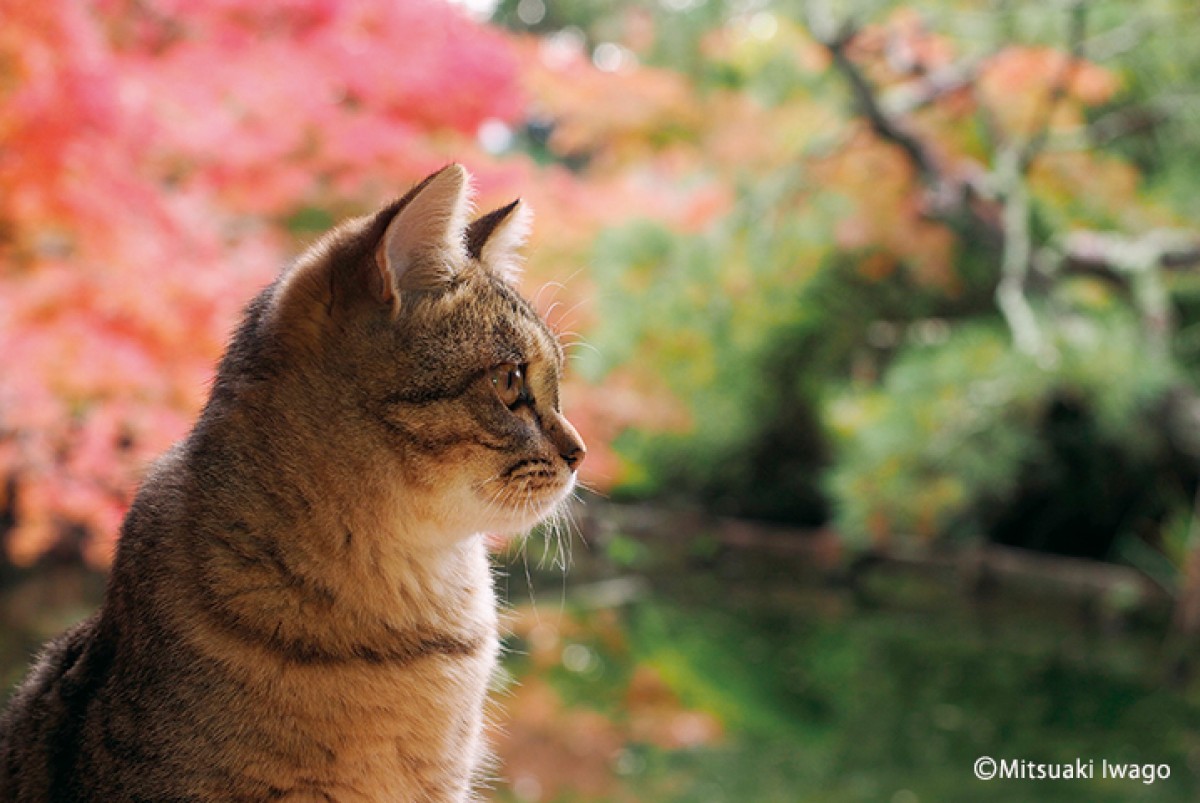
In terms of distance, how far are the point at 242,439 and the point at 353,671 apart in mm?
207

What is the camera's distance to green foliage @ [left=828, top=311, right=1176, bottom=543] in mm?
4215

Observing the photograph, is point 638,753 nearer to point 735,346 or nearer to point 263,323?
point 263,323

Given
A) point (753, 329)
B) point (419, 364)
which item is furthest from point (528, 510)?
point (753, 329)

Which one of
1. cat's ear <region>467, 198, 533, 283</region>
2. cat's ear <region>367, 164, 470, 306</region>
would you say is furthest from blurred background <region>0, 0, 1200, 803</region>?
cat's ear <region>367, 164, 470, 306</region>

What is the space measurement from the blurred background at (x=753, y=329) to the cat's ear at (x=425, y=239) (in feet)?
3.00

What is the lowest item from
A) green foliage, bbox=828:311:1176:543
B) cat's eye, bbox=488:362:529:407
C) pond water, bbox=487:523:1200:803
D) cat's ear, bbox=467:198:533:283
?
pond water, bbox=487:523:1200:803

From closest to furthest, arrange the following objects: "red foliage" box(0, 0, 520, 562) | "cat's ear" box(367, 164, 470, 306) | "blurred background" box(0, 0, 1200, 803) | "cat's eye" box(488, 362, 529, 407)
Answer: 1. "cat's ear" box(367, 164, 470, 306)
2. "cat's eye" box(488, 362, 529, 407)
3. "red foliage" box(0, 0, 520, 562)
4. "blurred background" box(0, 0, 1200, 803)

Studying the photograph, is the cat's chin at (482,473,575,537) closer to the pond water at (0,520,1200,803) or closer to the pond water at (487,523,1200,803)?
the pond water at (487,523,1200,803)

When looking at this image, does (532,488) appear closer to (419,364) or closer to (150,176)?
(419,364)

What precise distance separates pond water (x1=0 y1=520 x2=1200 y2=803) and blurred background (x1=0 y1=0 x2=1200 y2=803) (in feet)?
0.07

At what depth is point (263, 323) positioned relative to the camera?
96 cm

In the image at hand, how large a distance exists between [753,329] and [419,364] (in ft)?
16.2

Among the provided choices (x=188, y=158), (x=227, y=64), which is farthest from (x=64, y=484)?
(x=227, y=64)

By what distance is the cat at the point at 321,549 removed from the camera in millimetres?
880
